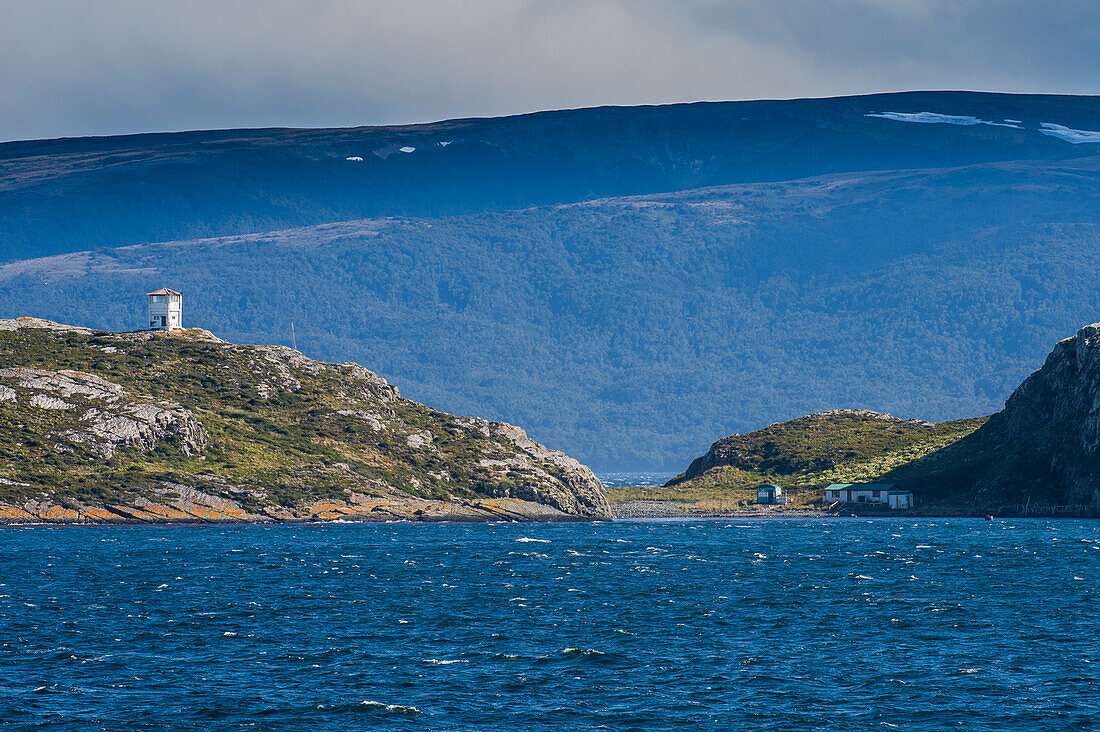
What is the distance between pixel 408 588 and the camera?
12094 centimetres

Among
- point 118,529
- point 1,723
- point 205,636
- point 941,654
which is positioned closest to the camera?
point 1,723

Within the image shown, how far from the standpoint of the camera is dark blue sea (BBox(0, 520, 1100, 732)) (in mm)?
68375

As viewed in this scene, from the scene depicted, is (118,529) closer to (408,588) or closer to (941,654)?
(408,588)

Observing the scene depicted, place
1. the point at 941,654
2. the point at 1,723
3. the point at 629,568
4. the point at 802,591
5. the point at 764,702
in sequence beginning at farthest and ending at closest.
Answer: the point at 629,568 → the point at 802,591 → the point at 941,654 → the point at 764,702 → the point at 1,723

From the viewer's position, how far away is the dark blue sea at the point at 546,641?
224 ft

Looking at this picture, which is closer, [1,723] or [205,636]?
[1,723]

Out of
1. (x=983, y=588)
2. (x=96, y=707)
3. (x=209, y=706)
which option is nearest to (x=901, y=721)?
(x=209, y=706)

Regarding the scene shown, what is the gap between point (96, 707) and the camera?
224 feet

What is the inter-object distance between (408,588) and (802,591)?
3267 centimetres

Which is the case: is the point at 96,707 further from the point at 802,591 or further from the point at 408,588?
the point at 802,591

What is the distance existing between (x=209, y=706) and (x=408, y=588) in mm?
52365

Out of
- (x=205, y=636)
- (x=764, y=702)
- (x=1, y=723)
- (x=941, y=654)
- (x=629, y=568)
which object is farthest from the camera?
(x=629, y=568)

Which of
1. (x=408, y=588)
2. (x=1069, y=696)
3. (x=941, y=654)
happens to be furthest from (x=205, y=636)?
(x=1069, y=696)

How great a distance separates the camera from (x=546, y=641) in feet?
295
